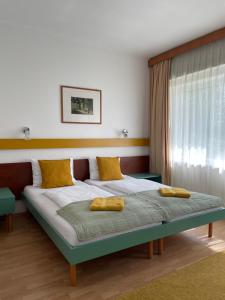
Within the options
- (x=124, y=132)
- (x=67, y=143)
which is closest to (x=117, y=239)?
(x=67, y=143)

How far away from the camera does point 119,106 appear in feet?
14.4

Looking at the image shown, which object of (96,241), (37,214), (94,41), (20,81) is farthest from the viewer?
(94,41)

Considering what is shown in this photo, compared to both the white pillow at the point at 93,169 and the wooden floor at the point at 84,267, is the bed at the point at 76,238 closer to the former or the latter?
the wooden floor at the point at 84,267

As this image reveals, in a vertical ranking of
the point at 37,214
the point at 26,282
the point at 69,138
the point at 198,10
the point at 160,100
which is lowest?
the point at 26,282

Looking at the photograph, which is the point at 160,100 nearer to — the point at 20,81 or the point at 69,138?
the point at 69,138

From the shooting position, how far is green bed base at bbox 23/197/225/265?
1.89 m

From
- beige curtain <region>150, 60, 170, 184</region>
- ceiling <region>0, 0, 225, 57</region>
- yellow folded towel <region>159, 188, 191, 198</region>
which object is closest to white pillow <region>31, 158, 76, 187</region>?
yellow folded towel <region>159, 188, 191, 198</region>

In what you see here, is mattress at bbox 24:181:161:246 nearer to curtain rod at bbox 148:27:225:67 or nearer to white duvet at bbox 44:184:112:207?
white duvet at bbox 44:184:112:207

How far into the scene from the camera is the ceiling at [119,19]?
8.85ft

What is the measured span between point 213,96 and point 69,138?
7.67 ft

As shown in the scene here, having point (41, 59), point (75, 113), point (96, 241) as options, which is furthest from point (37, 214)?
point (41, 59)

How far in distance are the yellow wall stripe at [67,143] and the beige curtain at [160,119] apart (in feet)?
1.01

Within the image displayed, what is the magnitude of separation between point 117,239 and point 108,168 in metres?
1.87

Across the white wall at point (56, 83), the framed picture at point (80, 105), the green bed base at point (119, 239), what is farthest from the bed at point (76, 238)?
the framed picture at point (80, 105)
